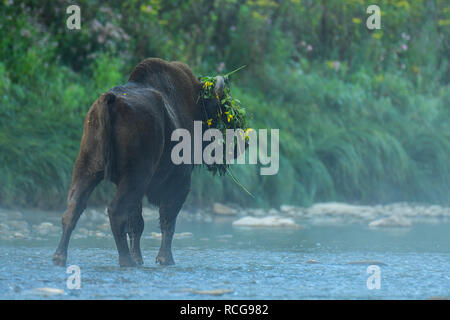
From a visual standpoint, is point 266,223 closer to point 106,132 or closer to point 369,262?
point 369,262

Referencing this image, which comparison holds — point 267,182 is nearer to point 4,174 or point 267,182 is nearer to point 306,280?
point 4,174

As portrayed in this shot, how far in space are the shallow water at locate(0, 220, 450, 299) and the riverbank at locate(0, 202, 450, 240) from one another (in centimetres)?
67

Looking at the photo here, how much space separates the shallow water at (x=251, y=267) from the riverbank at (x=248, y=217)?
67 cm

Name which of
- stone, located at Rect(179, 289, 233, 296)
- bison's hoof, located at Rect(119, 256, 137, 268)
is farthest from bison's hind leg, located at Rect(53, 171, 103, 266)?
stone, located at Rect(179, 289, 233, 296)

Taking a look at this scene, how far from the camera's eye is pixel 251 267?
6.39 meters

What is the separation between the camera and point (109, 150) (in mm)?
5695

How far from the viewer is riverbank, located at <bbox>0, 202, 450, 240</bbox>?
9008 mm

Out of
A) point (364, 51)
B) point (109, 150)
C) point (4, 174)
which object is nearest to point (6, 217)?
point (4, 174)

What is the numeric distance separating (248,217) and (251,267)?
4260 millimetres

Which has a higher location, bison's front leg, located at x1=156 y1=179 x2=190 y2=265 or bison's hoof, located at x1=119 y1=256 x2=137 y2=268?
bison's front leg, located at x1=156 y1=179 x2=190 y2=265

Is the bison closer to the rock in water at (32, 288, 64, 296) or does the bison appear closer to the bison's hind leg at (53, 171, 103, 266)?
the bison's hind leg at (53, 171, 103, 266)

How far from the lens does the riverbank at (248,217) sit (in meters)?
9.01

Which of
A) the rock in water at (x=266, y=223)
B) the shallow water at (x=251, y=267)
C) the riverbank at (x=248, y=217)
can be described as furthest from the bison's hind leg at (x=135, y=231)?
the rock in water at (x=266, y=223)

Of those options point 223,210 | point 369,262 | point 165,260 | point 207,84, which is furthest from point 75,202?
point 223,210
